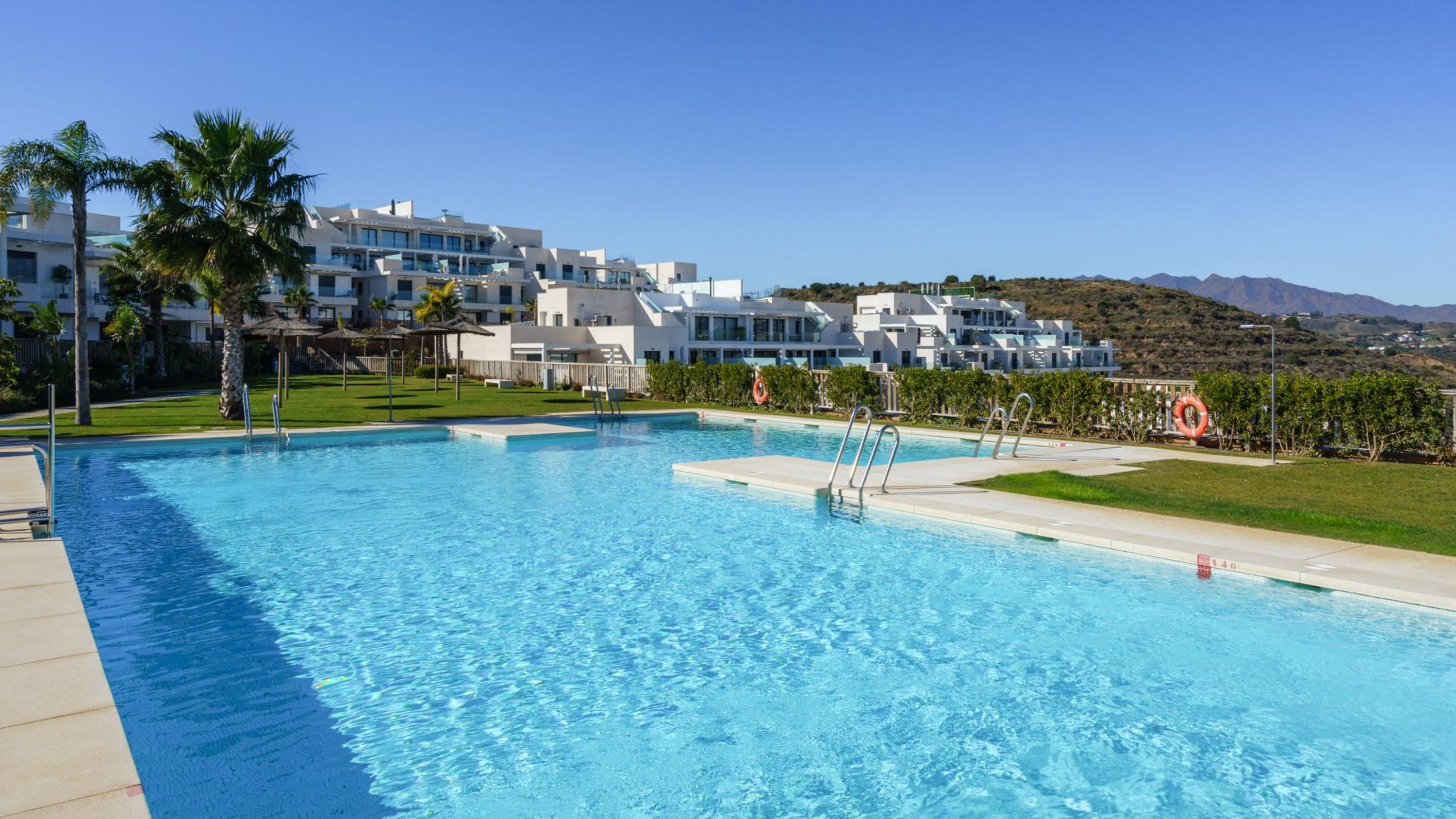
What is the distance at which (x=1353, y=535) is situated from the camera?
359 inches

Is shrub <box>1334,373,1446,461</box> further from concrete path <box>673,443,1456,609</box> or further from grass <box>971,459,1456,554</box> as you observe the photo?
concrete path <box>673,443,1456,609</box>

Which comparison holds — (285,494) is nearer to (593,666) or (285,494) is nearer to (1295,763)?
(593,666)

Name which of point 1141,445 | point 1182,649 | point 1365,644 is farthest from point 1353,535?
point 1141,445

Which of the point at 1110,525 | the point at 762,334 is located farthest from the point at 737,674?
the point at 762,334

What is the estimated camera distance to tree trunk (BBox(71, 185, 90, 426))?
66.7 ft

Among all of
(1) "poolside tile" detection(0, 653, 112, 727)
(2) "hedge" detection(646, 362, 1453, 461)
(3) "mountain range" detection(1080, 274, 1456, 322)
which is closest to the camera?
(1) "poolside tile" detection(0, 653, 112, 727)

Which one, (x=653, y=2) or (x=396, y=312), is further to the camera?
(x=396, y=312)

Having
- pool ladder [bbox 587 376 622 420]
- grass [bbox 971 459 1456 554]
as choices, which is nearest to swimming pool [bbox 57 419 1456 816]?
grass [bbox 971 459 1456 554]

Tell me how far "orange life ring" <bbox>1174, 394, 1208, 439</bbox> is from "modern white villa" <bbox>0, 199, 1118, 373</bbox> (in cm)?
2112

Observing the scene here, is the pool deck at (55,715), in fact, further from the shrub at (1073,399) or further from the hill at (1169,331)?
the hill at (1169,331)

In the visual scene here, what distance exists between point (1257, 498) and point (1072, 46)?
20168 millimetres

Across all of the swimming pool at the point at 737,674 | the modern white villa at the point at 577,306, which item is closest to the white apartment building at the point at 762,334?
the modern white villa at the point at 577,306

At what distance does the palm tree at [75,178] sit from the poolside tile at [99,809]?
2008 cm

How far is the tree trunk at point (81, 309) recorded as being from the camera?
2033 centimetres
